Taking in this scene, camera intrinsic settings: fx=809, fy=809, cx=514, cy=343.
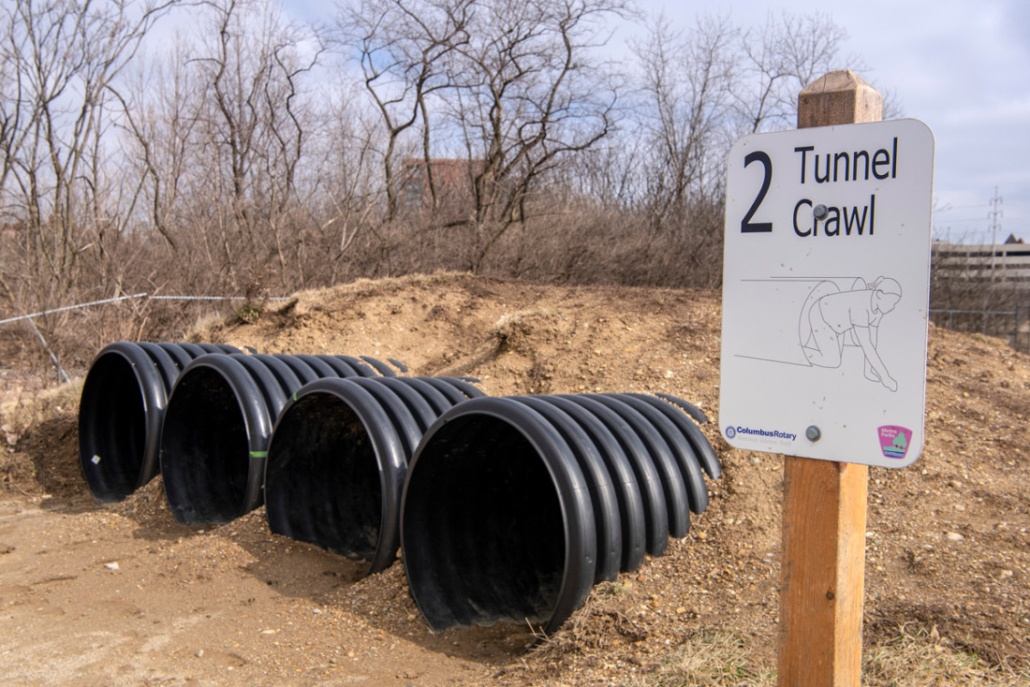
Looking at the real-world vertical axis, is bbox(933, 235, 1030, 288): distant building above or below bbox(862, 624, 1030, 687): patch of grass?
above

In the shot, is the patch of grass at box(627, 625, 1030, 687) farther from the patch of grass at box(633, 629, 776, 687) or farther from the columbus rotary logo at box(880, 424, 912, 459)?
the columbus rotary logo at box(880, 424, 912, 459)

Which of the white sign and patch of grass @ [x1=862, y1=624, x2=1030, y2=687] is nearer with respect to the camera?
the white sign

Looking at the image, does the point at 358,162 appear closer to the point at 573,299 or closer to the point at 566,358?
the point at 573,299

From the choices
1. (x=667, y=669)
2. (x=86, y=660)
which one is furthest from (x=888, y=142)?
(x=86, y=660)

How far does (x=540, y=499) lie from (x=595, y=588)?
Result: 4.63 ft

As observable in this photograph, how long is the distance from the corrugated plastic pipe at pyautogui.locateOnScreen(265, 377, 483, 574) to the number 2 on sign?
372 centimetres

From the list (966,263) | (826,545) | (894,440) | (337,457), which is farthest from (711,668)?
(966,263)

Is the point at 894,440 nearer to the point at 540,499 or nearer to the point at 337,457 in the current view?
the point at 540,499

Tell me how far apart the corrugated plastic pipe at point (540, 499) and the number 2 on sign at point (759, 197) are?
2.19 metres

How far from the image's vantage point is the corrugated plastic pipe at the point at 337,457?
6.05 metres

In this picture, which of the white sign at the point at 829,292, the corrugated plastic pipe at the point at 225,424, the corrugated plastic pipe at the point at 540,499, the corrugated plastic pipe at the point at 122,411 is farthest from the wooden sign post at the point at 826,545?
the corrugated plastic pipe at the point at 122,411

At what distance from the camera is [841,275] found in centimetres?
236

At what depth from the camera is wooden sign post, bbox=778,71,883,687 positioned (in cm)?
241

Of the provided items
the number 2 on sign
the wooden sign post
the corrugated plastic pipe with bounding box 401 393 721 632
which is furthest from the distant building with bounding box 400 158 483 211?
the wooden sign post
